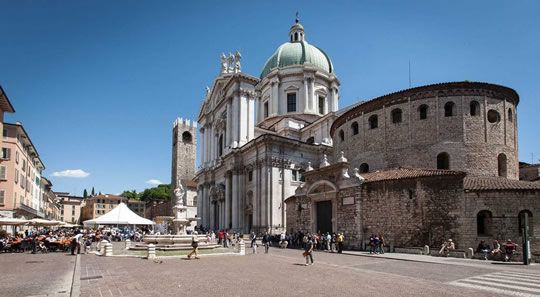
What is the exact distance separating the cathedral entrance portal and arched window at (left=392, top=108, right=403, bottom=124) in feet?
28.8

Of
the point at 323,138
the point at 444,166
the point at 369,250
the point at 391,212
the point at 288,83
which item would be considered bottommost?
the point at 369,250

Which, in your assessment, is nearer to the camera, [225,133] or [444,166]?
[444,166]

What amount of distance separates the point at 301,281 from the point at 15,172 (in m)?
36.0

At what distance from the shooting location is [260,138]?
3972cm

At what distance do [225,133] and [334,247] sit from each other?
97.9 feet

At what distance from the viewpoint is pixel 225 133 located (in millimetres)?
49906

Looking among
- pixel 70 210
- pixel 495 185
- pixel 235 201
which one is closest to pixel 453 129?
pixel 495 185

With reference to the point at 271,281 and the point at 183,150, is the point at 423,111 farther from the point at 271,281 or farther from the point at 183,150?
the point at 183,150

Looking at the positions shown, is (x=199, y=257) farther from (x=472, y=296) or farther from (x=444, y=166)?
(x=444, y=166)

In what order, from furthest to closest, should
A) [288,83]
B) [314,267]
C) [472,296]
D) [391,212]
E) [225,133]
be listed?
[288,83], [225,133], [391,212], [314,267], [472,296]

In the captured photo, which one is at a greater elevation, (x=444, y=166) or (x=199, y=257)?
(x=444, y=166)

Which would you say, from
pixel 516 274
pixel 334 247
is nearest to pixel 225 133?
pixel 334 247

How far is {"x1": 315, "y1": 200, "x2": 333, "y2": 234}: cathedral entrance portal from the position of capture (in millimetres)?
26263

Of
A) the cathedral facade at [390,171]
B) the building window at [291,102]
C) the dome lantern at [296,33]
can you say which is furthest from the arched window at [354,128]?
the dome lantern at [296,33]
